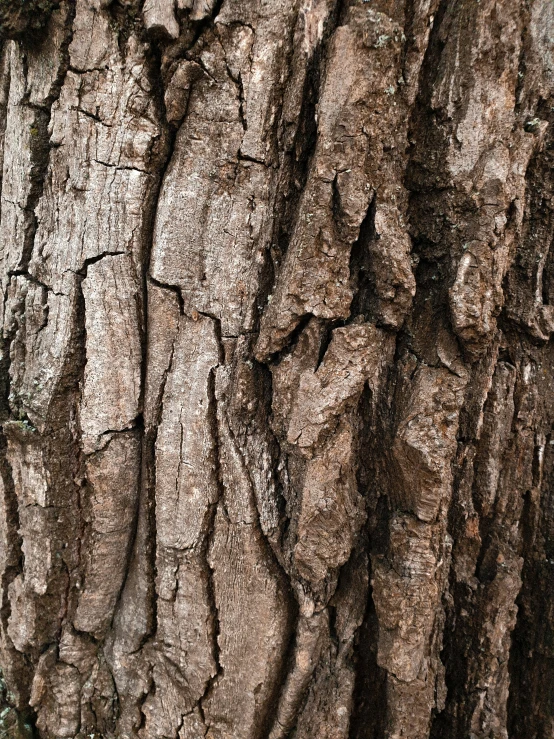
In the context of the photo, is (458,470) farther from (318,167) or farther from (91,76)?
(91,76)

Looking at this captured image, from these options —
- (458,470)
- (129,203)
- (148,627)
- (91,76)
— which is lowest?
(148,627)

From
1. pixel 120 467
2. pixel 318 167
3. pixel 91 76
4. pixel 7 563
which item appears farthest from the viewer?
pixel 7 563

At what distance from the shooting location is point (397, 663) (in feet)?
6.03

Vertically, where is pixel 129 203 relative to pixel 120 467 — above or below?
above

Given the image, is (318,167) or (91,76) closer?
(318,167)

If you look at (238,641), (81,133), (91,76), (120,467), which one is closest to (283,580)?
(238,641)

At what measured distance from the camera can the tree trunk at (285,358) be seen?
5.90ft

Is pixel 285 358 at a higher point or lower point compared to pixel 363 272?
lower

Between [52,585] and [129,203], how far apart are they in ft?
5.17

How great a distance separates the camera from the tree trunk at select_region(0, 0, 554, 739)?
5.90ft

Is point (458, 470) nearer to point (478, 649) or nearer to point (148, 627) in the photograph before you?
point (478, 649)

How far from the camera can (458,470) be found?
1.96 metres

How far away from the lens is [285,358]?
6.09ft

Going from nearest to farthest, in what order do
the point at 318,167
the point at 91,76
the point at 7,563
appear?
the point at 318,167, the point at 91,76, the point at 7,563
